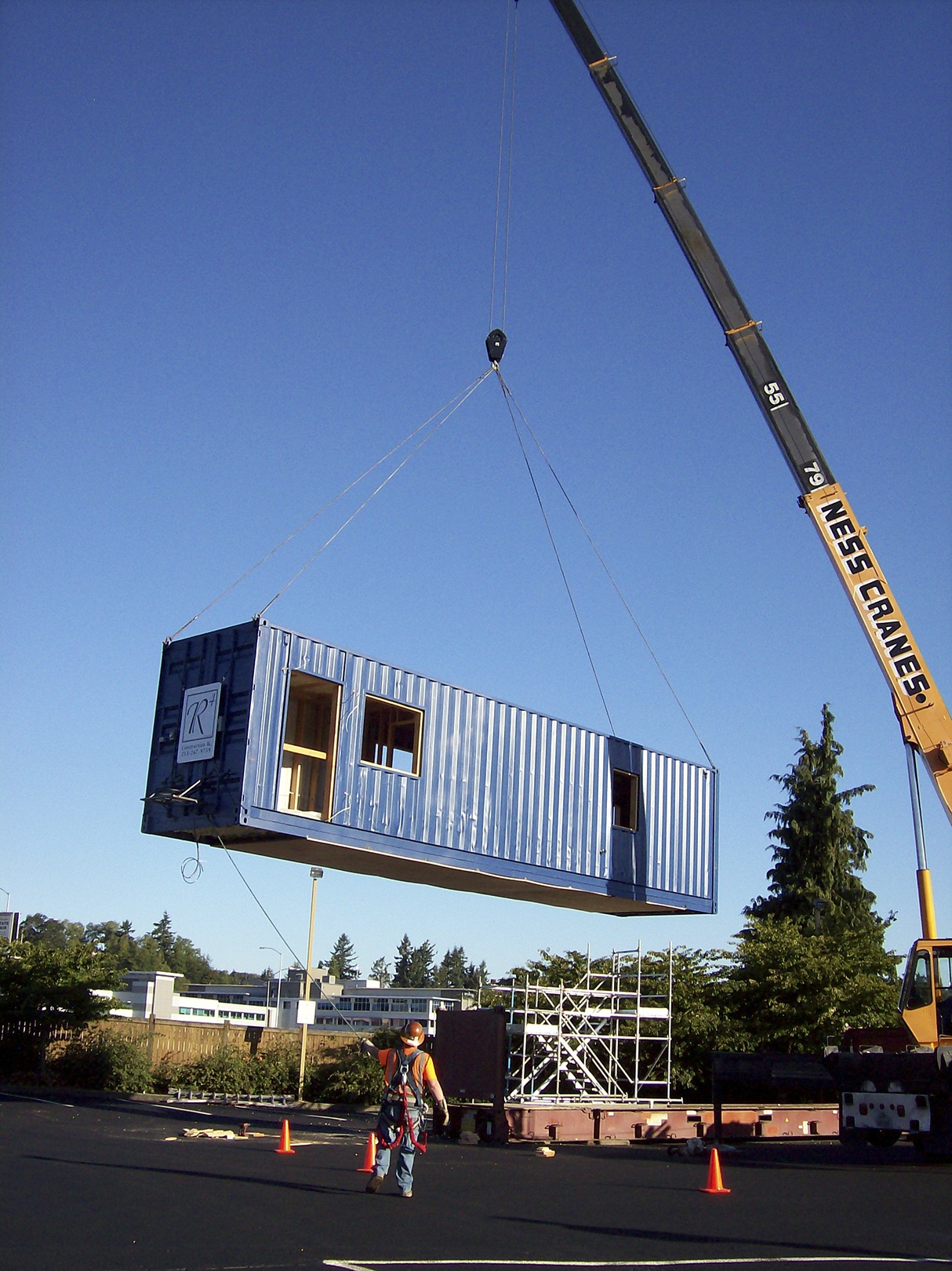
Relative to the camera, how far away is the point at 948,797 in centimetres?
1819

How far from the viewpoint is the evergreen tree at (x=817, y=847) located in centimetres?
4244

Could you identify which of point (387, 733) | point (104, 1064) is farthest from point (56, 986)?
point (387, 733)

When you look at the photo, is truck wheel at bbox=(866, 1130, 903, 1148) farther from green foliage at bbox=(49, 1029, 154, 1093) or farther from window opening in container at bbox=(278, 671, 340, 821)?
green foliage at bbox=(49, 1029, 154, 1093)

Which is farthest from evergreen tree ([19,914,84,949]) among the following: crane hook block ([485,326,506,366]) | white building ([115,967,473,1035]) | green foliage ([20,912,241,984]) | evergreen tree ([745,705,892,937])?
crane hook block ([485,326,506,366])

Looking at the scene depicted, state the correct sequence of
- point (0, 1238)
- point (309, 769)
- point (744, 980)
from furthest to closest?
point (744, 980)
point (309, 769)
point (0, 1238)

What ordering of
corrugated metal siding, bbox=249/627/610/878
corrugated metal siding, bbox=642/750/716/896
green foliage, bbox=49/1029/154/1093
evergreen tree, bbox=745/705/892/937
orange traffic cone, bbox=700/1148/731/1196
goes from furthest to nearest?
evergreen tree, bbox=745/705/892/937 < green foliage, bbox=49/1029/154/1093 < corrugated metal siding, bbox=642/750/716/896 < corrugated metal siding, bbox=249/627/610/878 < orange traffic cone, bbox=700/1148/731/1196

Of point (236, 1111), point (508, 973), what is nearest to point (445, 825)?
point (236, 1111)

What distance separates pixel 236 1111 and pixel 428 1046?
18.1 ft

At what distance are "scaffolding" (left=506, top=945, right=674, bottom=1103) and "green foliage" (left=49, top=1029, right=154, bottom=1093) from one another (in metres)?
11.1

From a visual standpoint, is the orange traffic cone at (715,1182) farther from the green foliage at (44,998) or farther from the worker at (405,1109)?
the green foliage at (44,998)

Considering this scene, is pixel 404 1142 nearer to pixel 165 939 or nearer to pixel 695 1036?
pixel 695 1036

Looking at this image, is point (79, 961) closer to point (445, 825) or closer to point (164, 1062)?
point (164, 1062)

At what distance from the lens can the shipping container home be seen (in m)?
16.3

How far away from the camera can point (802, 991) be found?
2591 cm
